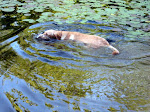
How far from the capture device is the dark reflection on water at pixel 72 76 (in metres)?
2.67

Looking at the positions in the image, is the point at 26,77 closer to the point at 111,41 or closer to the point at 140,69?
the point at 140,69

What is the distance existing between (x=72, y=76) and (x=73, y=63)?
53cm

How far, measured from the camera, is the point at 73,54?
4211 millimetres

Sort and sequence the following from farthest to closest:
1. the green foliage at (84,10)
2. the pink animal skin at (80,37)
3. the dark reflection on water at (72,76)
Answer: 1. the green foliage at (84,10)
2. the pink animal skin at (80,37)
3. the dark reflection on water at (72,76)

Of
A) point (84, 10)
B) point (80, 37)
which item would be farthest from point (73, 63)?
point (84, 10)

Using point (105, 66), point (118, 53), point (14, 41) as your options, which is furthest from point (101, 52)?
point (14, 41)

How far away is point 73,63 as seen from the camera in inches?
150

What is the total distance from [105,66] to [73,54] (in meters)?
0.84

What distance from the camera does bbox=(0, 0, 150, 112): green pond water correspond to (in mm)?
2703

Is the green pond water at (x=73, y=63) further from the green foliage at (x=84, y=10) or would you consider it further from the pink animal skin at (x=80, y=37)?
the pink animal skin at (x=80, y=37)

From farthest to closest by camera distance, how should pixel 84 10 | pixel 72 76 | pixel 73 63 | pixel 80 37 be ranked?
pixel 84 10, pixel 80 37, pixel 73 63, pixel 72 76

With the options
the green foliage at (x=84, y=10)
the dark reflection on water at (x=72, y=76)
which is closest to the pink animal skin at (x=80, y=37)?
the dark reflection on water at (x=72, y=76)

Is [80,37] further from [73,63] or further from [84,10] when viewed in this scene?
[84,10]

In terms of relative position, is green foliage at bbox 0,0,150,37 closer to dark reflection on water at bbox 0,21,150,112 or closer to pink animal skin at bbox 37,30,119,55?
pink animal skin at bbox 37,30,119,55
